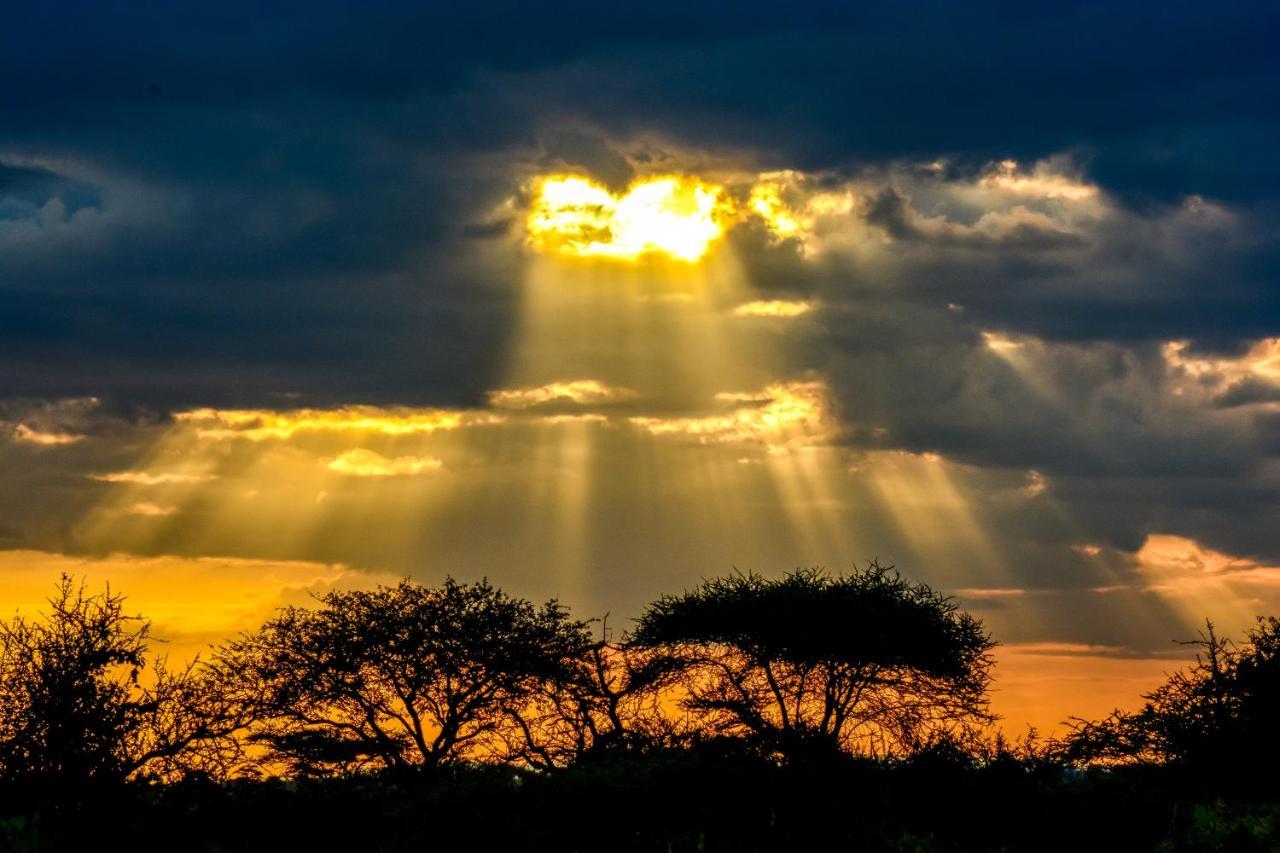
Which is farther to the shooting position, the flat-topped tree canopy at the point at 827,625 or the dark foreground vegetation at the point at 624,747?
the flat-topped tree canopy at the point at 827,625

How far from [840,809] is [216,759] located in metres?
25.6

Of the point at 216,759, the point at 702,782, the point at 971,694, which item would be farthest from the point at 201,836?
the point at 971,694

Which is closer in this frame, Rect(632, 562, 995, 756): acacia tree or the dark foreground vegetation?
the dark foreground vegetation

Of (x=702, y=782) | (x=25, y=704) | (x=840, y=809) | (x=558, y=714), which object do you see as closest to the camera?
(x=840, y=809)

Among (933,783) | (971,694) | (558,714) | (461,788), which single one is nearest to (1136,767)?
(933,783)

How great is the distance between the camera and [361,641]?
59.8 m

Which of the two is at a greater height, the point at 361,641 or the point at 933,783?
the point at 361,641

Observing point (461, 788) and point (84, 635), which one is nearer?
point (461, 788)

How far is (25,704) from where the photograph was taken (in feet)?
144

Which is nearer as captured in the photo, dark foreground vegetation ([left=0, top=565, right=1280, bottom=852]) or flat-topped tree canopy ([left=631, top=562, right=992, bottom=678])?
dark foreground vegetation ([left=0, top=565, right=1280, bottom=852])

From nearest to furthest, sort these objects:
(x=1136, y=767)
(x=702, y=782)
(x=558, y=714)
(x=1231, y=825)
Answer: (x=1231, y=825)
(x=702, y=782)
(x=1136, y=767)
(x=558, y=714)

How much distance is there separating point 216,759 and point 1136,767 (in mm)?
27340

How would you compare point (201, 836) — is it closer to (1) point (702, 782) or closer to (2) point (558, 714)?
(1) point (702, 782)

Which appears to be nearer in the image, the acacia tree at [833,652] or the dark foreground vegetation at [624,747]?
the dark foreground vegetation at [624,747]
